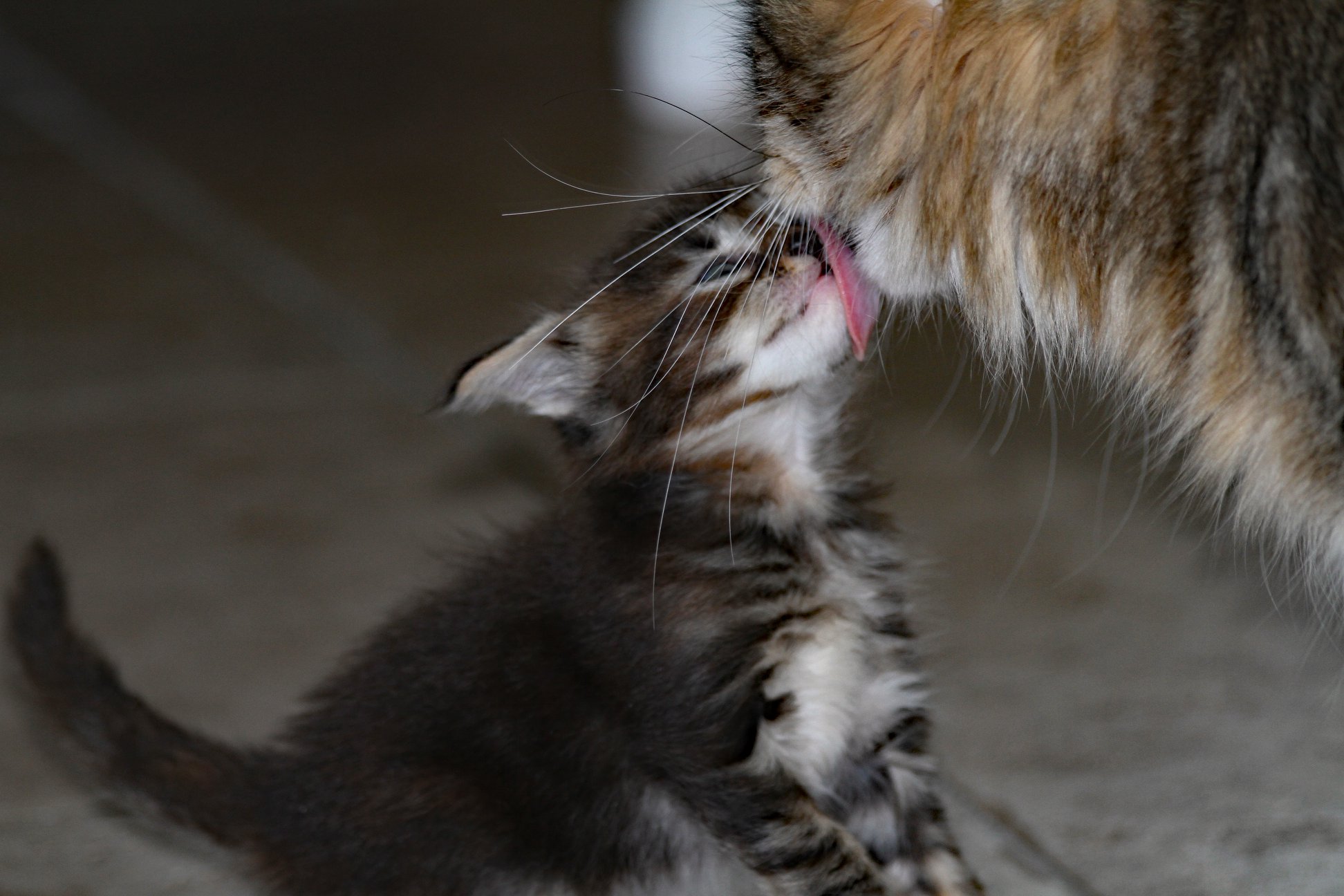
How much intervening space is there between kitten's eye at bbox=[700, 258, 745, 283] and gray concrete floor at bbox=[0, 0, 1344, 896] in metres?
0.61

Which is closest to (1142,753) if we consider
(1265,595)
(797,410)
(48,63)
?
(1265,595)

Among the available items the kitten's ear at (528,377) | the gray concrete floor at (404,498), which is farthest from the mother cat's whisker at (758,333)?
the gray concrete floor at (404,498)

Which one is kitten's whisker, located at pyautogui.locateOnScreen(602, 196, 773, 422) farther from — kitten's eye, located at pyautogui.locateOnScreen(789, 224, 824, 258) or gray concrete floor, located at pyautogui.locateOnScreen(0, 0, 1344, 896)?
gray concrete floor, located at pyautogui.locateOnScreen(0, 0, 1344, 896)

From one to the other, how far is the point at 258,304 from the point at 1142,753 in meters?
3.98

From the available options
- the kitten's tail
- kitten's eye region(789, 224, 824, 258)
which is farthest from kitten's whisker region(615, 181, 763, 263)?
the kitten's tail

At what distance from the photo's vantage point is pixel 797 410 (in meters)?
2.63

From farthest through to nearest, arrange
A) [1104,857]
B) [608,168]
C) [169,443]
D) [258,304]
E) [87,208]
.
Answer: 1. [87,208]
2. [608,168]
3. [258,304]
4. [169,443]
5. [1104,857]

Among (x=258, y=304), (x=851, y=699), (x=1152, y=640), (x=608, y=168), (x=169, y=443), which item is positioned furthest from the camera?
(x=608, y=168)

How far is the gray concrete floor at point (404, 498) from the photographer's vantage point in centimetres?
286

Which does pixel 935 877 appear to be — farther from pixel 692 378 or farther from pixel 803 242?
pixel 803 242

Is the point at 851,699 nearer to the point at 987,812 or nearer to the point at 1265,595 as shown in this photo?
the point at 987,812

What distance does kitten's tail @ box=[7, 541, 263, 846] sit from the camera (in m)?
2.67

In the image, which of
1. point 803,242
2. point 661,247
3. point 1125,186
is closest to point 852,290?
point 803,242

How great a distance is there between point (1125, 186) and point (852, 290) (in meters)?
0.59
